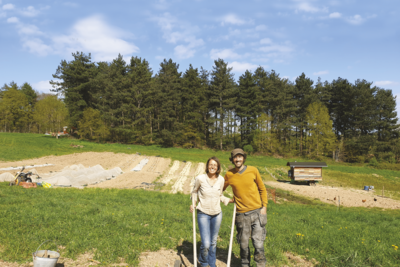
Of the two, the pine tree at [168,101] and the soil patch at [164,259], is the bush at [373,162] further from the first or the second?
the soil patch at [164,259]

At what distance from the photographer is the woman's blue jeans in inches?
158

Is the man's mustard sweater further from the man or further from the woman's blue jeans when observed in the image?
the woman's blue jeans

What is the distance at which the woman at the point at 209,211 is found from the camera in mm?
4027

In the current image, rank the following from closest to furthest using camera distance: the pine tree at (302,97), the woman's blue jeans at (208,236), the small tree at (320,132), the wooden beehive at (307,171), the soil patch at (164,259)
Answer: the woman's blue jeans at (208,236), the soil patch at (164,259), the wooden beehive at (307,171), the small tree at (320,132), the pine tree at (302,97)

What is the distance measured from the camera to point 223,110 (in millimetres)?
46406

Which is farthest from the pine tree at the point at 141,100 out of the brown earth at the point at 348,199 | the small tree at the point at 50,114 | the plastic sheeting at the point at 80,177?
the brown earth at the point at 348,199

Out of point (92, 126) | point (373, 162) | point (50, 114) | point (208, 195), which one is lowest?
point (373, 162)

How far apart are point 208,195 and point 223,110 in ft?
141

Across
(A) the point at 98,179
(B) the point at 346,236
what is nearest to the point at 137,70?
(A) the point at 98,179

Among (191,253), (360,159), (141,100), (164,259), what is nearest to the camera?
(164,259)

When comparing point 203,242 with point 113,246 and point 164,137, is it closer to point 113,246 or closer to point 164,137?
point 113,246

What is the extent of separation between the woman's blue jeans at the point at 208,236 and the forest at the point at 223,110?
38.2 meters

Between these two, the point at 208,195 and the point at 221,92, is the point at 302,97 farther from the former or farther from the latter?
the point at 208,195

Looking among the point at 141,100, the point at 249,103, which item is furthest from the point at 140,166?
the point at 249,103
